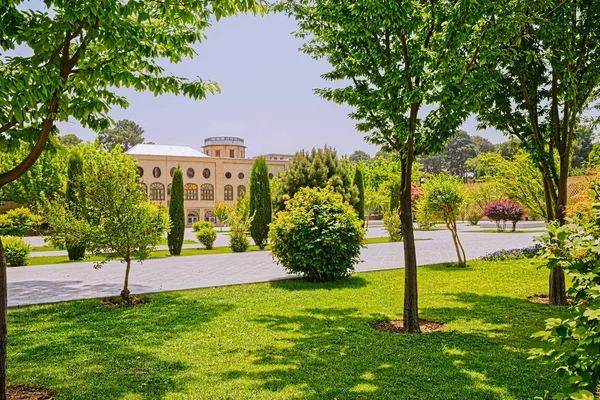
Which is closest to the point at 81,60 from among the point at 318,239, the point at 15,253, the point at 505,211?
the point at 318,239

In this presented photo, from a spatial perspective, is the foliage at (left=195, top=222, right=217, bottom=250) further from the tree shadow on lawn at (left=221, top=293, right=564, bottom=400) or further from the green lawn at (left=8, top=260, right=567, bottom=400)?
the tree shadow on lawn at (left=221, top=293, right=564, bottom=400)

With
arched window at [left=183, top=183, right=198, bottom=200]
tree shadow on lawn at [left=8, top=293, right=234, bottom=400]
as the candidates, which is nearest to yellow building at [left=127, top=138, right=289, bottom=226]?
arched window at [left=183, top=183, right=198, bottom=200]

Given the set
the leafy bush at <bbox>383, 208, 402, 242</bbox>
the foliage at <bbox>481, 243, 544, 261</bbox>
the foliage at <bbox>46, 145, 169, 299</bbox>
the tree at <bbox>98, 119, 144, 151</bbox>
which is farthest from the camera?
the tree at <bbox>98, 119, 144, 151</bbox>

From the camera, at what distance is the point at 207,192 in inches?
1977

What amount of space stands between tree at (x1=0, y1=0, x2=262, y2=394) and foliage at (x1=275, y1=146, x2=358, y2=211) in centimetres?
1462

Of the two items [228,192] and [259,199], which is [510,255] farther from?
[228,192]

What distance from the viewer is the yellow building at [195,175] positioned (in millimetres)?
47000

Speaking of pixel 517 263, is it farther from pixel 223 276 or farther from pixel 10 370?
pixel 10 370

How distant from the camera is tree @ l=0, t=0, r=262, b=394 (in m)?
3.20

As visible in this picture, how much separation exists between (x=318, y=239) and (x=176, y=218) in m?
9.59

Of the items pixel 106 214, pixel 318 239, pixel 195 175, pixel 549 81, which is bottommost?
pixel 318 239

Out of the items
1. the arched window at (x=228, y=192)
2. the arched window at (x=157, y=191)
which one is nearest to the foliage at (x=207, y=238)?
the arched window at (x=157, y=191)

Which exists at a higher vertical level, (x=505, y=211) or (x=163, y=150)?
(x=163, y=150)

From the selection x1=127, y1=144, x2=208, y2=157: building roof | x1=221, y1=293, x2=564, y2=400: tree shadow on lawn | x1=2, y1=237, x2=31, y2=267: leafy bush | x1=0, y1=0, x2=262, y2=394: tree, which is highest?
x1=127, y1=144, x2=208, y2=157: building roof
